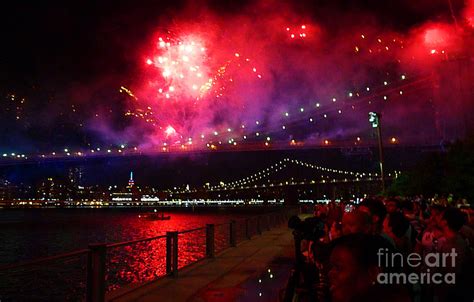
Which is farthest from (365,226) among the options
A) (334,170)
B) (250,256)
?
(334,170)

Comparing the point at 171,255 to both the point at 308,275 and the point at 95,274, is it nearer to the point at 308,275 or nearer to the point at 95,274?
the point at 95,274

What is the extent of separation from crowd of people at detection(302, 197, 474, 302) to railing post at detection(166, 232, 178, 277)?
14.7 feet

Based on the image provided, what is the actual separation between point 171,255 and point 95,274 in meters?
3.59

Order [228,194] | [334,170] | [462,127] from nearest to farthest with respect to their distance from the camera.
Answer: [462,127]
[334,170]
[228,194]

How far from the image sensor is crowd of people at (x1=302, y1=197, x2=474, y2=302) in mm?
2338

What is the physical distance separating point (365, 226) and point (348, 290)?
158 cm

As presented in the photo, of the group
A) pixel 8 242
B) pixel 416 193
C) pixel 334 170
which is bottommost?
pixel 8 242

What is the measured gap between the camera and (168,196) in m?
138

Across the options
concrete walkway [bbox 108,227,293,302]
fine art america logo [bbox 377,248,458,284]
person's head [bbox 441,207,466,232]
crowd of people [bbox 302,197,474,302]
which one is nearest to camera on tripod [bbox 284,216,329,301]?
crowd of people [bbox 302,197,474,302]

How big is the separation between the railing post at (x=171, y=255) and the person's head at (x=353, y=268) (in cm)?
866

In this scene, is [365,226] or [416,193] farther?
[416,193]

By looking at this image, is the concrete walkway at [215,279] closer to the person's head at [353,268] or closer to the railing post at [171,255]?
the railing post at [171,255]

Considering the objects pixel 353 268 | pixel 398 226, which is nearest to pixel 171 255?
pixel 398 226

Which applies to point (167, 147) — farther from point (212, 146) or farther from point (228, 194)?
point (228, 194)
